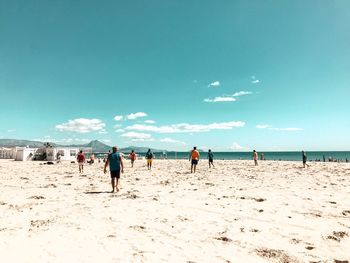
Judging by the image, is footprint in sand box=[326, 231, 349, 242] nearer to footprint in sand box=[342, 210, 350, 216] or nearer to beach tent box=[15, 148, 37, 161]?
footprint in sand box=[342, 210, 350, 216]

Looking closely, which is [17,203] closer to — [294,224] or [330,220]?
[294,224]

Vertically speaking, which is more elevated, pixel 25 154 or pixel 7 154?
pixel 7 154

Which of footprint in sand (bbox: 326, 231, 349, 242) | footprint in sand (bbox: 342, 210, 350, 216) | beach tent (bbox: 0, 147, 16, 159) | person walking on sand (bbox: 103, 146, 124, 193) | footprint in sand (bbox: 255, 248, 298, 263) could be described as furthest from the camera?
beach tent (bbox: 0, 147, 16, 159)

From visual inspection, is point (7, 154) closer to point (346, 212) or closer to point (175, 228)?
point (175, 228)

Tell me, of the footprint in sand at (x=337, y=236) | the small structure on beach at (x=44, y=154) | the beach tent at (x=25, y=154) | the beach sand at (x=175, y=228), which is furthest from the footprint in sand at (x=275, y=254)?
the beach tent at (x=25, y=154)

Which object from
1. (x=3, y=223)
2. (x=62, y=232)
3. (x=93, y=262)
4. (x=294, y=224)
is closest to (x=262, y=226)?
(x=294, y=224)

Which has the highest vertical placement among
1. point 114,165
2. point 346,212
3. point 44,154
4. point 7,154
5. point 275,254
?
point 7,154

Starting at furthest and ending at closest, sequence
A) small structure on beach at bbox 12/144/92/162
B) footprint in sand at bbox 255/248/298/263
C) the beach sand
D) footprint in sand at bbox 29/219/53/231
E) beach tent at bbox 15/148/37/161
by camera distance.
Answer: small structure on beach at bbox 12/144/92/162, beach tent at bbox 15/148/37/161, footprint in sand at bbox 29/219/53/231, the beach sand, footprint in sand at bbox 255/248/298/263

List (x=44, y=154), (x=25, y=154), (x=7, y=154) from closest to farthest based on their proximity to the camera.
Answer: (x=25, y=154), (x=44, y=154), (x=7, y=154)

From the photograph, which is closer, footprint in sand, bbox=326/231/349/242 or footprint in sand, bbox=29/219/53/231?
footprint in sand, bbox=326/231/349/242

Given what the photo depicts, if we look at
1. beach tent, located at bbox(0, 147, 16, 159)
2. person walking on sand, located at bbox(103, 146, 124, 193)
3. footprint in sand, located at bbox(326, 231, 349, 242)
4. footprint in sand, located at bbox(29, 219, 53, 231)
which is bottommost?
footprint in sand, located at bbox(326, 231, 349, 242)

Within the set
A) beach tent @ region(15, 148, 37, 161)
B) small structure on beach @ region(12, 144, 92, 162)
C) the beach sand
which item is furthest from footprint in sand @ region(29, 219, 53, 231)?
beach tent @ region(15, 148, 37, 161)

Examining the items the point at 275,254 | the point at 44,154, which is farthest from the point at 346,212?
the point at 44,154

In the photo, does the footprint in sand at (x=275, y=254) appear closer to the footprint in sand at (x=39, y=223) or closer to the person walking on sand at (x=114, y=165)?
the footprint in sand at (x=39, y=223)
